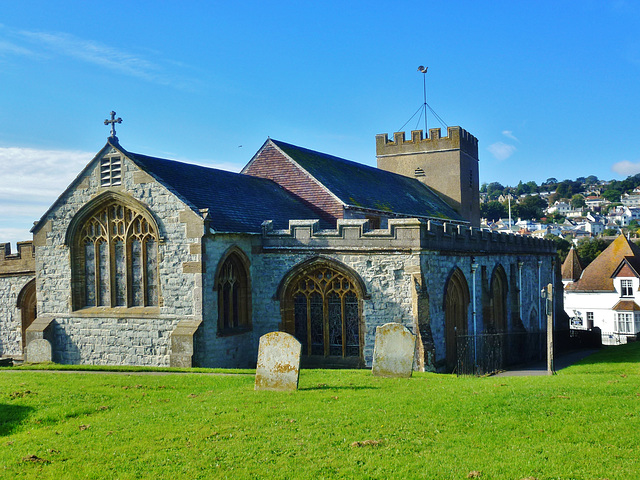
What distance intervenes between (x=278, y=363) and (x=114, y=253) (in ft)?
30.0

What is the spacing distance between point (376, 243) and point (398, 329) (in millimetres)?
4953

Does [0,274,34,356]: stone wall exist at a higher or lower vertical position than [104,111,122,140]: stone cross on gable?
lower

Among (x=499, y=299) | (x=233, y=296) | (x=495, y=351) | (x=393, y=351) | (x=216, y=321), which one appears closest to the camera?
(x=393, y=351)

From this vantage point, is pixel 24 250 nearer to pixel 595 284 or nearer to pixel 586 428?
pixel 586 428

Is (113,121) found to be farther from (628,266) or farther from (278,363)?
(628,266)

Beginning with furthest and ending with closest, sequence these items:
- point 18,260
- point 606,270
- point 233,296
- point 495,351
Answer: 1. point 606,270
2. point 18,260
3. point 495,351
4. point 233,296

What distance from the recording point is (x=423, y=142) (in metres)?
41.4

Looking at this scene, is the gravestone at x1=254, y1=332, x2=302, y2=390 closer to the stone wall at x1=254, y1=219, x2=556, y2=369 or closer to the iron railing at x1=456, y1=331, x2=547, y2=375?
the stone wall at x1=254, y1=219, x2=556, y2=369

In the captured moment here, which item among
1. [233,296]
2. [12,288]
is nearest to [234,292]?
[233,296]

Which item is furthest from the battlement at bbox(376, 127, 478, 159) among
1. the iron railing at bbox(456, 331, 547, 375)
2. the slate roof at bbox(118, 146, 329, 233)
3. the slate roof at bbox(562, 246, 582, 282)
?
the slate roof at bbox(562, 246, 582, 282)

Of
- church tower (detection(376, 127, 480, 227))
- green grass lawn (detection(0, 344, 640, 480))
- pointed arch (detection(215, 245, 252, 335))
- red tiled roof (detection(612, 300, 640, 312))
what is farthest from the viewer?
red tiled roof (detection(612, 300, 640, 312))

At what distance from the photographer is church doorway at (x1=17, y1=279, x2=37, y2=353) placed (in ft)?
81.7

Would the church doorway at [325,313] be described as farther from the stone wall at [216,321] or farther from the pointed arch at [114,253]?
the pointed arch at [114,253]

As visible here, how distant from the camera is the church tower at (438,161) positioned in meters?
40.4
